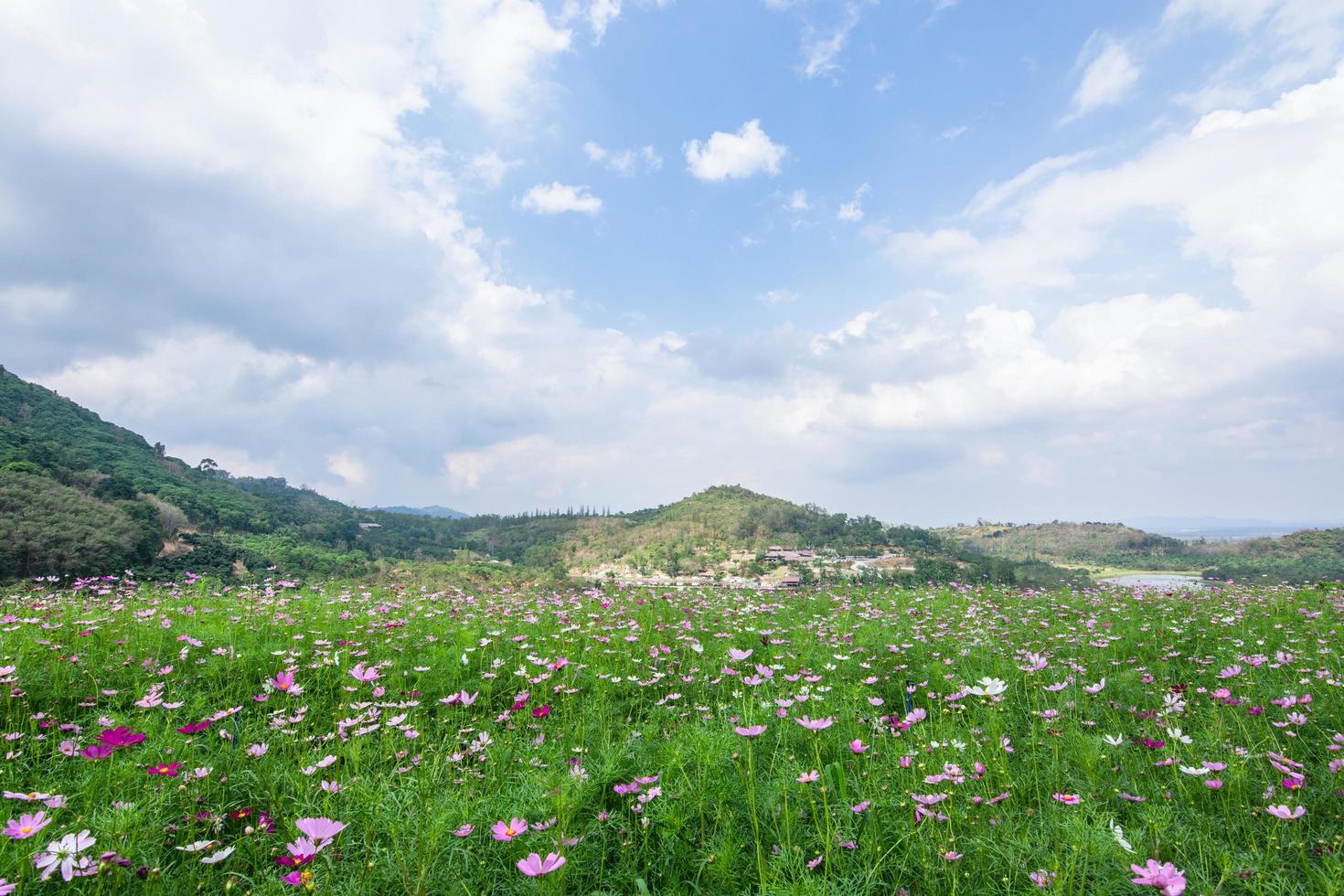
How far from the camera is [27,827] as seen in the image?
1856mm

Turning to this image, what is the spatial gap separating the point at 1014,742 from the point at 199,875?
443cm

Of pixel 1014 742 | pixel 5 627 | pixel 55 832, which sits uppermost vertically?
pixel 5 627

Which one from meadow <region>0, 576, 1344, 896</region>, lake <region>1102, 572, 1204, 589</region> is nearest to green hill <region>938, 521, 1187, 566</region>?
lake <region>1102, 572, 1204, 589</region>

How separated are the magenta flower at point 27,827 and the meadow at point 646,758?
0.10 feet

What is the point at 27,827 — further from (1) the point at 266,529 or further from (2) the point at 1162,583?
(1) the point at 266,529

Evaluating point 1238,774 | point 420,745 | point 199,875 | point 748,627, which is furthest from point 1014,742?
point 199,875

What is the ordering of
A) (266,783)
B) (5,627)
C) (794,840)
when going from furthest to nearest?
(5,627) < (266,783) < (794,840)

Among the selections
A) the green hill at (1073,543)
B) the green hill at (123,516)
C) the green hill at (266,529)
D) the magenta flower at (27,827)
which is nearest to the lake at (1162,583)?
the green hill at (266,529)

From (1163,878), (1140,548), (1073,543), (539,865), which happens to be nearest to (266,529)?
(539,865)

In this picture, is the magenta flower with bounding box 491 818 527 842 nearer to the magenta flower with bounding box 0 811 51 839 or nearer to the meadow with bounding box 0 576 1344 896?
the meadow with bounding box 0 576 1344 896

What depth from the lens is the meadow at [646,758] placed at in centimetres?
205

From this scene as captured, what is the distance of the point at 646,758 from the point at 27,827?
247 centimetres

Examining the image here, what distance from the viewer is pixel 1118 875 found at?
80.1 inches

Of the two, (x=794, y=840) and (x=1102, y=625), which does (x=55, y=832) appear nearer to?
(x=794, y=840)
